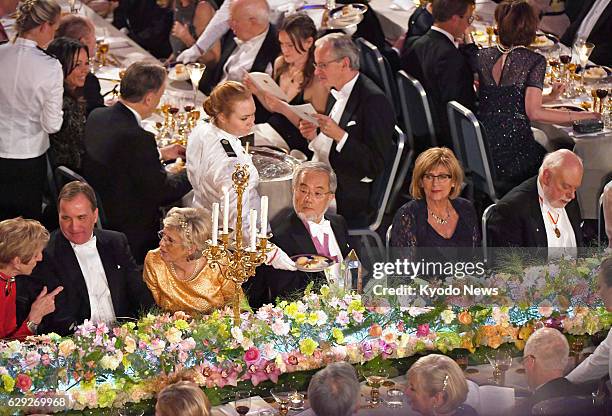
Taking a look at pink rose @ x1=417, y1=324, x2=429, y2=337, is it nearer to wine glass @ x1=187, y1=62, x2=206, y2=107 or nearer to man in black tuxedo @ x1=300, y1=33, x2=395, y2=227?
man in black tuxedo @ x1=300, y1=33, x2=395, y2=227

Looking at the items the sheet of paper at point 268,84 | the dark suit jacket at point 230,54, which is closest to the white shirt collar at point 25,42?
the sheet of paper at point 268,84

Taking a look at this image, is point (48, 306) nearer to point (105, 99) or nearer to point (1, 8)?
point (105, 99)

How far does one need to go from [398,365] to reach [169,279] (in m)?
1.03

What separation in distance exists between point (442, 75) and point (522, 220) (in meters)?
1.64

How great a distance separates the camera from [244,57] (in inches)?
319

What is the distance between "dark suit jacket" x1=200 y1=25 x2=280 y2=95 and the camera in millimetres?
8055

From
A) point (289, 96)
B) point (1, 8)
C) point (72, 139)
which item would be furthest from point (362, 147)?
point (1, 8)

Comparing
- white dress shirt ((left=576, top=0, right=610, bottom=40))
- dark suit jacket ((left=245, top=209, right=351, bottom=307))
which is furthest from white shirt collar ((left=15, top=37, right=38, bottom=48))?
white dress shirt ((left=576, top=0, right=610, bottom=40))

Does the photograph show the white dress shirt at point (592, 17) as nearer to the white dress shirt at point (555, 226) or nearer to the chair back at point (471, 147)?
the chair back at point (471, 147)

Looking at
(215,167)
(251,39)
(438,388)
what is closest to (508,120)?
(251,39)

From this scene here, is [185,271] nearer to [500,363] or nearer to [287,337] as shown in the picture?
[287,337]

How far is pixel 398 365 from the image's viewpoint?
5148 millimetres

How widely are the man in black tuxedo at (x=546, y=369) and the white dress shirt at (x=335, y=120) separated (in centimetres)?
208

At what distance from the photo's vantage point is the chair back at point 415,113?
24.3 ft
